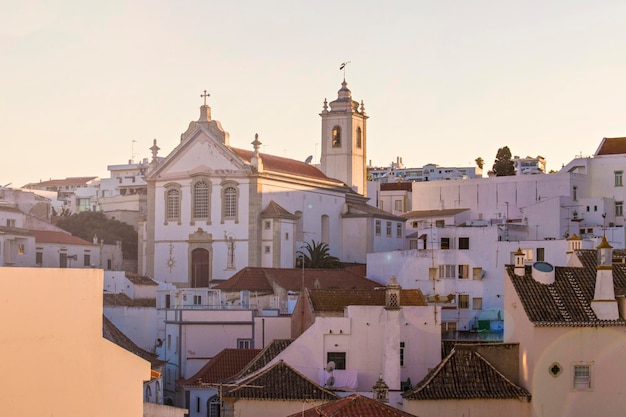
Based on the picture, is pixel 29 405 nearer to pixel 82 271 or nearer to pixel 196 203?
pixel 82 271

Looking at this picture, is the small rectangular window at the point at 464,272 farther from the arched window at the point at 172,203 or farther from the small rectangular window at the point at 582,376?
the small rectangular window at the point at 582,376

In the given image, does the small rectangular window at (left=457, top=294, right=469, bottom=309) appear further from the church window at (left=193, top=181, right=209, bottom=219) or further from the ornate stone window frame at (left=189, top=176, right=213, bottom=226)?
the church window at (left=193, top=181, right=209, bottom=219)

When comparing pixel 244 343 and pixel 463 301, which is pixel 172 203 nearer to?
pixel 463 301

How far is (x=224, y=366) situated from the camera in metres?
44.8

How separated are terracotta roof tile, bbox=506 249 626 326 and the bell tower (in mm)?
46160

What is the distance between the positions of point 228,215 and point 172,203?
399 centimetres

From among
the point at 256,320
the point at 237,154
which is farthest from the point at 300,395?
the point at 237,154

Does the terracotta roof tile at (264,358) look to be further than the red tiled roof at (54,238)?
No

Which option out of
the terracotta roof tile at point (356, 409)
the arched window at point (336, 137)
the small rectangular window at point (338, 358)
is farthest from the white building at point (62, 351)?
the arched window at point (336, 137)

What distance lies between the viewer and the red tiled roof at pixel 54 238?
70.1 meters

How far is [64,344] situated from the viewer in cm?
1523

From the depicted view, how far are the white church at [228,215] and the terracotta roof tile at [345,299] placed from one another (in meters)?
23.7

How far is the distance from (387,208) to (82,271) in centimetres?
8103

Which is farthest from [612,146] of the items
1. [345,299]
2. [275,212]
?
[345,299]
